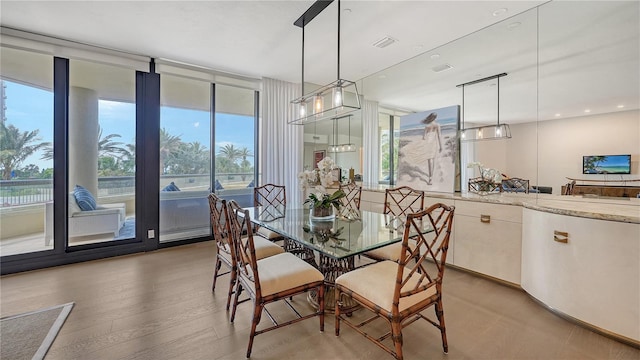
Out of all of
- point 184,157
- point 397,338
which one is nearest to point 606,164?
point 397,338

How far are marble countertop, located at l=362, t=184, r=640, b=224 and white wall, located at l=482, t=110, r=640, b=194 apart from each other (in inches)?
7.6

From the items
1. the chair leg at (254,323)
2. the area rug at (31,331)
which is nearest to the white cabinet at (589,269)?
the chair leg at (254,323)

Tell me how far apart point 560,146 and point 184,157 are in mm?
4769

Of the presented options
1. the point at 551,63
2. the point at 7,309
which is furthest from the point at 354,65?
the point at 7,309

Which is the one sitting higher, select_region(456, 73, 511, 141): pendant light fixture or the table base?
select_region(456, 73, 511, 141): pendant light fixture

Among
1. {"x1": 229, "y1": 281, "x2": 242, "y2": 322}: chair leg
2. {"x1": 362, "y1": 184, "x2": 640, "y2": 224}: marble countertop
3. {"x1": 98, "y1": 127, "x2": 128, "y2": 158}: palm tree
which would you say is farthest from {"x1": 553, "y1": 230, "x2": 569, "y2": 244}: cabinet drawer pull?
{"x1": 98, "y1": 127, "x2": 128, "y2": 158}: palm tree

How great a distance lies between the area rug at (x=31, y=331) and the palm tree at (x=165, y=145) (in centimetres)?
216

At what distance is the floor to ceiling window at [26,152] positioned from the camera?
3.06 metres

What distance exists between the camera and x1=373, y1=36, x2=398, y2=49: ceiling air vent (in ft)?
10.2

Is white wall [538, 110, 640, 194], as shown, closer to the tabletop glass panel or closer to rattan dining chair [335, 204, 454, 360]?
the tabletop glass panel

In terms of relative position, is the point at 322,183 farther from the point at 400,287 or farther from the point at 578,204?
the point at 578,204

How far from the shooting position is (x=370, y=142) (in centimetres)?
475

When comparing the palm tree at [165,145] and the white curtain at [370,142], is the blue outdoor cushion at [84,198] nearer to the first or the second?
the palm tree at [165,145]

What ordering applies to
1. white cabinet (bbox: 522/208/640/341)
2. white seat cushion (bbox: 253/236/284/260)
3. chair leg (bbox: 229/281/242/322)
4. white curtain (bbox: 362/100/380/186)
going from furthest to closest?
1. white curtain (bbox: 362/100/380/186)
2. white seat cushion (bbox: 253/236/284/260)
3. chair leg (bbox: 229/281/242/322)
4. white cabinet (bbox: 522/208/640/341)
